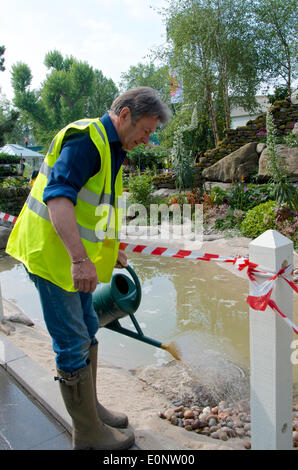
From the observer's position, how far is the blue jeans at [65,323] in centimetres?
158

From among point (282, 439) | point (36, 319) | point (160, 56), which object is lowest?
point (36, 319)

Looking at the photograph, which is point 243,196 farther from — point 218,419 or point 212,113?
point 218,419

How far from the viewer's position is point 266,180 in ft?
31.3

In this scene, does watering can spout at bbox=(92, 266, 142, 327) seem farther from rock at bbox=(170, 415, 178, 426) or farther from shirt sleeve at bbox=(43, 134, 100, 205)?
shirt sleeve at bbox=(43, 134, 100, 205)

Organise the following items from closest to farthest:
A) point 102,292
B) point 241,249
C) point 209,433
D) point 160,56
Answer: point 209,433
point 102,292
point 241,249
point 160,56

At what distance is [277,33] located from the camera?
14109mm

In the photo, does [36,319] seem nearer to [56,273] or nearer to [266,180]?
[56,273]

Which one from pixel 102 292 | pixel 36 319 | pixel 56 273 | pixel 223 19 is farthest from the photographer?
pixel 223 19

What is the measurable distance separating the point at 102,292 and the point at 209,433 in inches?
42.3

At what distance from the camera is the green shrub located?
6.87 m

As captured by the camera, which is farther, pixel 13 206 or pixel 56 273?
pixel 13 206

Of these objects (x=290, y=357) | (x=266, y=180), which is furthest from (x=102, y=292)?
(x=266, y=180)

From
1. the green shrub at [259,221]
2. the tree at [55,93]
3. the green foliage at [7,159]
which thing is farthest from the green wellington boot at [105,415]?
the tree at [55,93]

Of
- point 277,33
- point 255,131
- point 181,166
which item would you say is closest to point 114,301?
point 181,166
